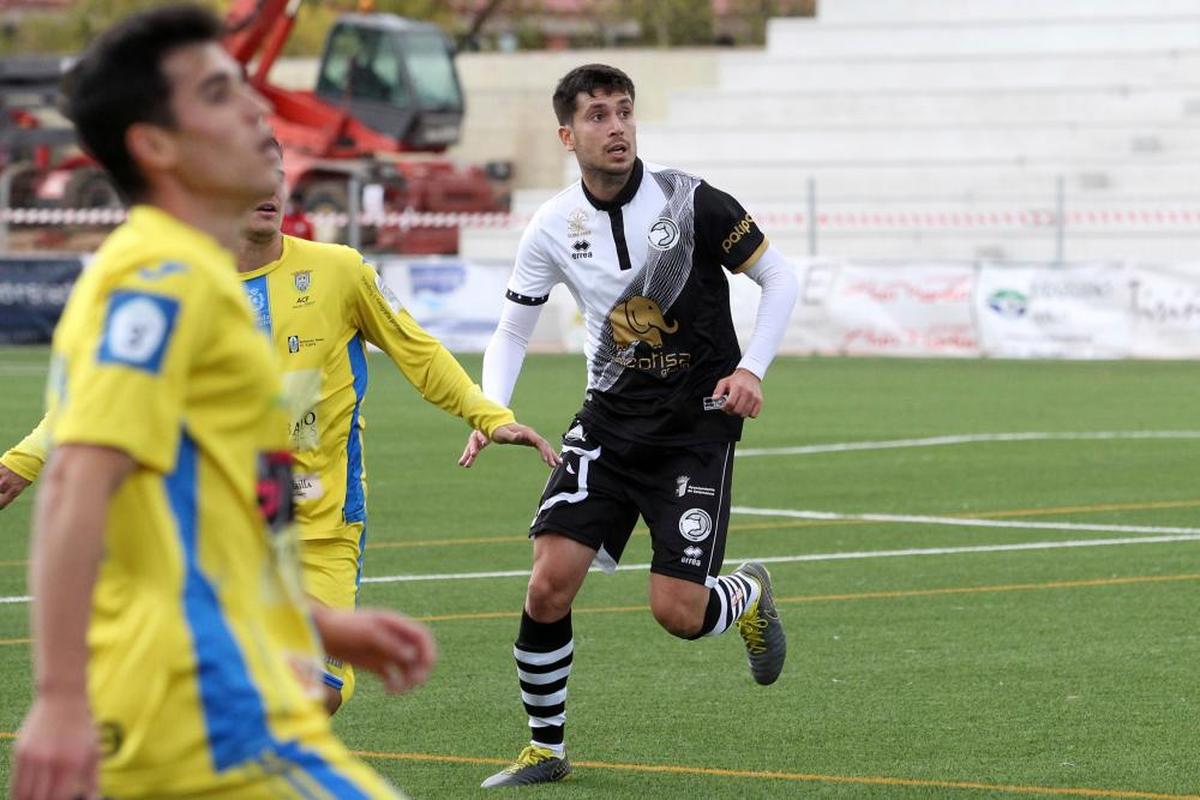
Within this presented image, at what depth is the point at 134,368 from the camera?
3322 mm

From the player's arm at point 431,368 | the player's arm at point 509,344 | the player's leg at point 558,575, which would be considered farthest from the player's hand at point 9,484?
the player's arm at point 509,344

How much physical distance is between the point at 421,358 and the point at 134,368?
3.28 metres

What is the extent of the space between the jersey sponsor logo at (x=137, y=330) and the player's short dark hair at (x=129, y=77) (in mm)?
283

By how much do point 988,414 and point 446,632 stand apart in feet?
36.1

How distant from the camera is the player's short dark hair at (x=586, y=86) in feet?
24.6

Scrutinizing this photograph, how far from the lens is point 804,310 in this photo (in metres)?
27.7

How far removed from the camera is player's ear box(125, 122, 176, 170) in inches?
137

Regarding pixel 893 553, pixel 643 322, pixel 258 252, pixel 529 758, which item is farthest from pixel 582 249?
pixel 893 553

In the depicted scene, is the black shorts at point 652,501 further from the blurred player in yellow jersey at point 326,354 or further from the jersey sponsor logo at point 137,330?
the jersey sponsor logo at point 137,330

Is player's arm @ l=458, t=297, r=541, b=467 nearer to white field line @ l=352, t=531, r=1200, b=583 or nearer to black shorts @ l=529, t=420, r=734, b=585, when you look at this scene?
black shorts @ l=529, t=420, r=734, b=585

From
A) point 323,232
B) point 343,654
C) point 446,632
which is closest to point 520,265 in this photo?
point 446,632

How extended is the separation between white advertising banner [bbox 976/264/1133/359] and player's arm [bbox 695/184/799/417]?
62.3 feet

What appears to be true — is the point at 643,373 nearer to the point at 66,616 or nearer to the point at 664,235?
the point at 664,235

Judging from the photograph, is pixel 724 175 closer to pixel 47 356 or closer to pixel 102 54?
pixel 47 356
